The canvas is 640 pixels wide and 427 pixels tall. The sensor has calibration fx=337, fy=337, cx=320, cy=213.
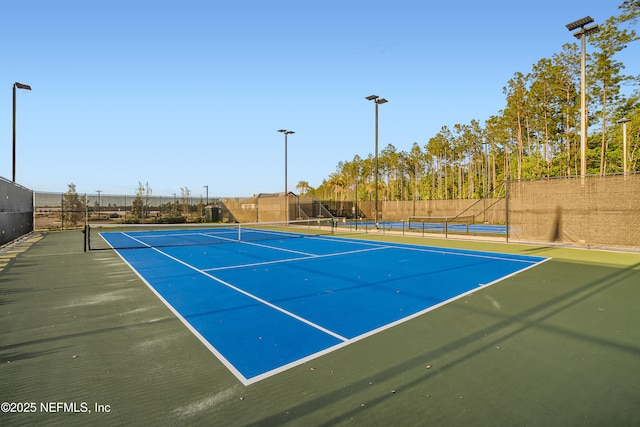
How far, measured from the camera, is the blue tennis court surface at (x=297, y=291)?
4352mm

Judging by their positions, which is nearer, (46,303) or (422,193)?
(46,303)

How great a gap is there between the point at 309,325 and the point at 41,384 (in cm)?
309

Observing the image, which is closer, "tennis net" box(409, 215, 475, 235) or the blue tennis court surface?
the blue tennis court surface

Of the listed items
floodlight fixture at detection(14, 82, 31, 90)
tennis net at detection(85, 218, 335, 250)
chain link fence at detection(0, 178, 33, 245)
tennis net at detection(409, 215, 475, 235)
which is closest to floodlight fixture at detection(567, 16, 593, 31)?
tennis net at detection(409, 215, 475, 235)

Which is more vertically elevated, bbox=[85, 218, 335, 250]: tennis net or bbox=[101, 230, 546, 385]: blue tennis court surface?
bbox=[101, 230, 546, 385]: blue tennis court surface

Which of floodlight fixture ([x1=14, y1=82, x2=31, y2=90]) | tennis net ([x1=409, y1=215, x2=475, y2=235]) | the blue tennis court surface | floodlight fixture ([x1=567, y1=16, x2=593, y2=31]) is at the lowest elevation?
the blue tennis court surface

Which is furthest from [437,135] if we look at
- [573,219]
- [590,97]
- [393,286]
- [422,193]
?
[393,286]

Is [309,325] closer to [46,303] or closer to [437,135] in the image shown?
[46,303]

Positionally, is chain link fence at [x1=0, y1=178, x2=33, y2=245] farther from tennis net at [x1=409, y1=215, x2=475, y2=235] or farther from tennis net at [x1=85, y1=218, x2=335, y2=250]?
tennis net at [x1=409, y1=215, x2=475, y2=235]

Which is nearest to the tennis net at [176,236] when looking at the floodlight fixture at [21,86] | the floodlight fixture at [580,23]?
the floodlight fixture at [21,86]

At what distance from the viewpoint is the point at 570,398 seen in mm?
3064

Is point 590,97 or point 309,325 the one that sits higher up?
point 590,97

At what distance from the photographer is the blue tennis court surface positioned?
4352 millimetres

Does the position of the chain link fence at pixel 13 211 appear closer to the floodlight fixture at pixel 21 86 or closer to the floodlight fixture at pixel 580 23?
the floodlight fixture at pixel 21 86
